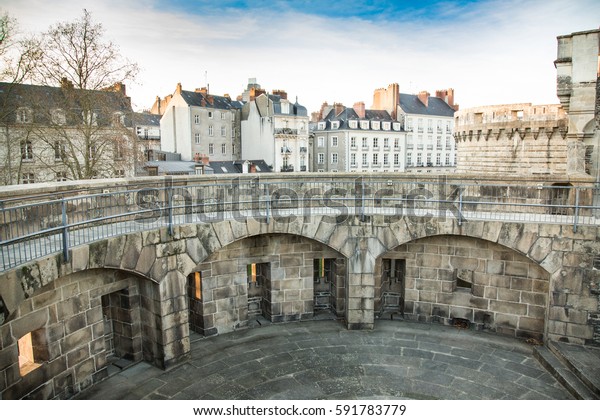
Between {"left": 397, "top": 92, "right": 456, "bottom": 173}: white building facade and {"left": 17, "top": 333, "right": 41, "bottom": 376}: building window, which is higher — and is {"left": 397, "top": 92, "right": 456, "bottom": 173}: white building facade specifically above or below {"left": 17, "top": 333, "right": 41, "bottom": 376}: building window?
above

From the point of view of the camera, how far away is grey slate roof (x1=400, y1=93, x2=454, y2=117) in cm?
5694

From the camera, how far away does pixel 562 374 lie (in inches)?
357

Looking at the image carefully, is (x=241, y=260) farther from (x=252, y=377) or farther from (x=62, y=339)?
(x=62, y=339)

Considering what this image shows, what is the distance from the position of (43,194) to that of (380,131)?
48.5 metres

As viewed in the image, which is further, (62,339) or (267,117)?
(267,117)

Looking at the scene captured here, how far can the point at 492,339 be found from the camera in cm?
1118

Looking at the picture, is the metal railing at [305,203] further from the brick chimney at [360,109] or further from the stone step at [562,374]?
the brick chimney at [360,109]

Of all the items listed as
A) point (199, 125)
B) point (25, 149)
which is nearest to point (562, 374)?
point (25, 149)

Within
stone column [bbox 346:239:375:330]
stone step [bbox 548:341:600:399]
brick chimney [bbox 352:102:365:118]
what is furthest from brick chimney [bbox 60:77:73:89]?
brick chimney [bbox 352:102:365:118]

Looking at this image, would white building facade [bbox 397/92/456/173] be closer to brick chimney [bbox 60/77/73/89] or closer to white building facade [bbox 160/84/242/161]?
white building facade [bbox 160/84/242/161]

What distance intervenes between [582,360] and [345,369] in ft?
16.4

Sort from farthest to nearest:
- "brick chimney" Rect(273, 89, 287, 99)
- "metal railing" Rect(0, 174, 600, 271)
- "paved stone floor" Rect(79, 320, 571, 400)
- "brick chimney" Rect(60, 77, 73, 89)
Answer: "brick chimney" Rect(273, 89, 287, 99) < "brick chimney" Rect(60, 77, 73, 89) < "metal railing" Rect(0, 174, 600, 271) < "paved stone floor" Rect(79, 320, 571, 400)
